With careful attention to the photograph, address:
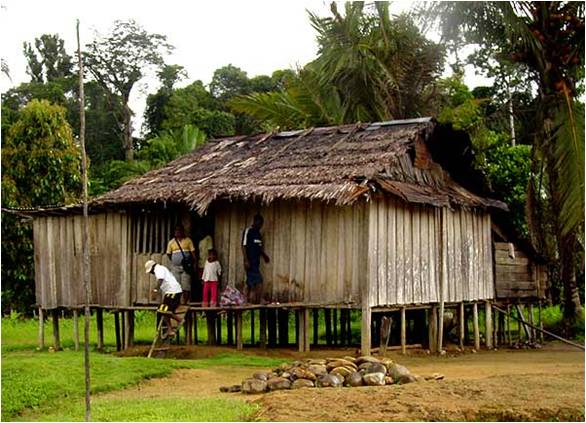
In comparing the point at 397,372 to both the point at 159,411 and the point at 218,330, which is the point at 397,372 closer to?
the point at 159,411

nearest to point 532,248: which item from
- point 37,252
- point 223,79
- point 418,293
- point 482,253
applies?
point 482,253

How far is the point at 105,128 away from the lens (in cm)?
3438

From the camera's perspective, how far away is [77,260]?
18.3m

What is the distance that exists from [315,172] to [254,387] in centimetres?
502

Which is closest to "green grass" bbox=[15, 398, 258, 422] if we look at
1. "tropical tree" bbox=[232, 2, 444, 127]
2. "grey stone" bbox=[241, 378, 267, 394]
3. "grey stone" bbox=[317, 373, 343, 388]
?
"grey stone" bbox=[241, 378, 267, 394]

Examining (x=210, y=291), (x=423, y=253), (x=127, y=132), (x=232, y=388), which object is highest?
(x=127, y=132)

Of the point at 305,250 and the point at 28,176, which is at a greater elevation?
the point at 28,176

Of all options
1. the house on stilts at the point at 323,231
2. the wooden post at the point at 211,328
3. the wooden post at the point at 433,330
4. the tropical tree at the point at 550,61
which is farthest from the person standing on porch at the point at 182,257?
the tropical tree at the point at 550,61

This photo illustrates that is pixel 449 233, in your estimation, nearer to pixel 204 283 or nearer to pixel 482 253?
pixel 482 253

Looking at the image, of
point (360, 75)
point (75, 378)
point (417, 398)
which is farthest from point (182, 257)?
point (360, 75)

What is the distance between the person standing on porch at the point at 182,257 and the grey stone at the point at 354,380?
546cm

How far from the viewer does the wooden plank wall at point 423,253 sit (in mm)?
15781

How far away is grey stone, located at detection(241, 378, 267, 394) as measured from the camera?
11570 millimetres

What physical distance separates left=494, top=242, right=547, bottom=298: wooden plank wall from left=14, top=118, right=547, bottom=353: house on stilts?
0.08 ft
